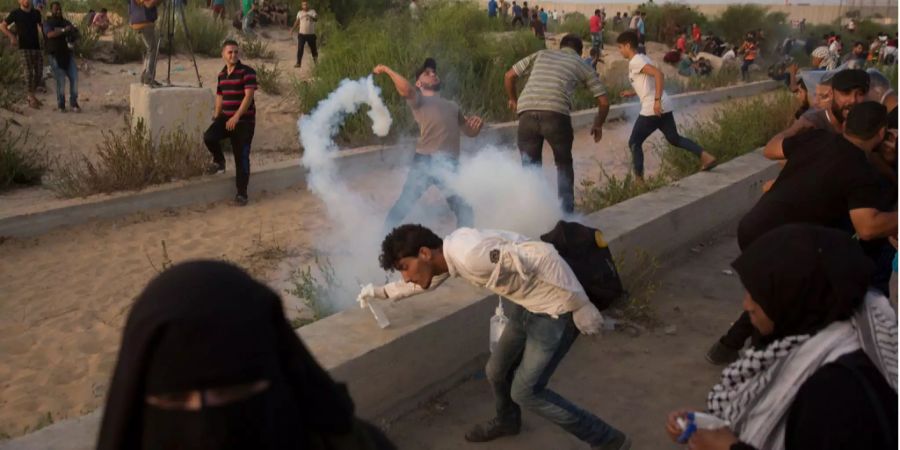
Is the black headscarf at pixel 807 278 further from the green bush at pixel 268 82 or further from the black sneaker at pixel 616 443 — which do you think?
the green bush at pixel 268 82

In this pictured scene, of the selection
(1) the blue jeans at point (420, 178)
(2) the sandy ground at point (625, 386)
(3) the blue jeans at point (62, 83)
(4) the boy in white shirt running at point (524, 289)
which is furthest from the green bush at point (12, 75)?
(4) the boy in white shirt running at point (524, 289)

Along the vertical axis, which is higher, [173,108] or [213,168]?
[173,108]

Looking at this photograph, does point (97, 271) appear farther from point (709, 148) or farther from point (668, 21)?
point (668, 21)

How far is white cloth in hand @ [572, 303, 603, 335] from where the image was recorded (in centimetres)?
348

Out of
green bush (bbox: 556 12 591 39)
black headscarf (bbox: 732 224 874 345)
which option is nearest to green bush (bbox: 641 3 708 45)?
green bush (bbox: 556 12 591 39)

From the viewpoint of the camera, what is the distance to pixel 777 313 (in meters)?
2.13

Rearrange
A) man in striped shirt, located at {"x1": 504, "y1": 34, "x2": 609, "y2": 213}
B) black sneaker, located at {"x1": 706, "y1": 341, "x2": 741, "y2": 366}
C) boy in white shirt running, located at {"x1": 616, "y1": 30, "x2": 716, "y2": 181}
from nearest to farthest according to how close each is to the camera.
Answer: black sneaker, located at {"x1": 706, "y1": 341, "x2": 741, "y2": 366}, man in striped shirt, located at {"x1": 504, "y1": 34, "x2": 609, "y2": 213}, boy in white shirt running, located at {"x1": 616, "y1": 30, "x2": 716, "y2": 181}

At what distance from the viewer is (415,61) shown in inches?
520

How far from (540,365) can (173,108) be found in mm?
7148

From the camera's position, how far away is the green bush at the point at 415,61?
11.9 m

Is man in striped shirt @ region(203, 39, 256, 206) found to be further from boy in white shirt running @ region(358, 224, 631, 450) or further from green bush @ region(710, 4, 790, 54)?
green bush @ region(710, 4, 790, 54)

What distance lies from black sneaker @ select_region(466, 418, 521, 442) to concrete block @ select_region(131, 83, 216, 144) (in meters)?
6.42

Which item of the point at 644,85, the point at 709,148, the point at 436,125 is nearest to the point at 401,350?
the point at 436,125

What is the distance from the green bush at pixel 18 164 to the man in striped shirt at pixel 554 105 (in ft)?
18.6
